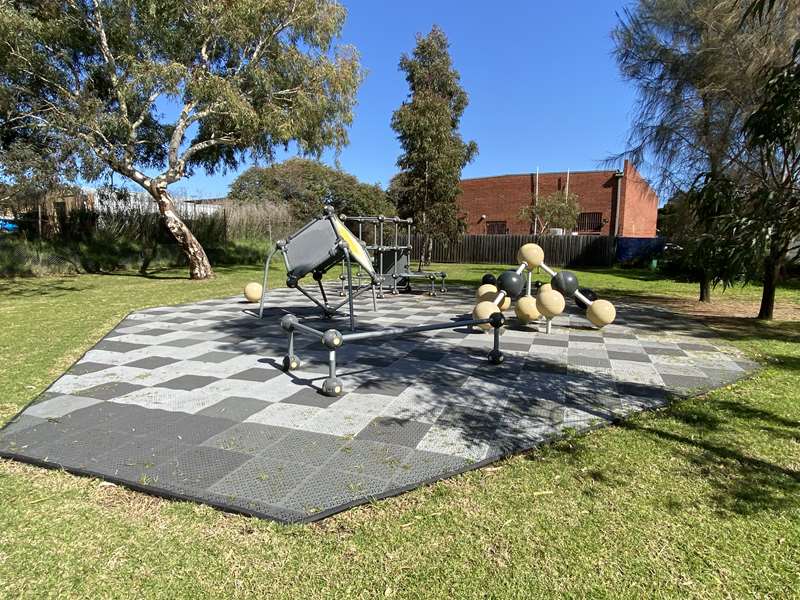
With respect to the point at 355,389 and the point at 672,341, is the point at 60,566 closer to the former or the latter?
the point at 355,389

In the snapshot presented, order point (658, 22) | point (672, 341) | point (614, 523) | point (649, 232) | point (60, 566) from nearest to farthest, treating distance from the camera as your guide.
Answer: point (60, 566)
point (614, 523)
point (672, 341)
point (658, 22)
point (649, 232)

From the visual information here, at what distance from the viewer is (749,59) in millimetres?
8102

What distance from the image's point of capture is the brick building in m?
29.6

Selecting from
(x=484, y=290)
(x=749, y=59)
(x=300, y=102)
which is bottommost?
(x=484, y=290)

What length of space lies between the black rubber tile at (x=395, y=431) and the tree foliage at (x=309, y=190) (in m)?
34.4

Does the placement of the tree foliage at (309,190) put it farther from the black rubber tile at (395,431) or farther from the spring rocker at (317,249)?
the black rubber tile at (395,431)

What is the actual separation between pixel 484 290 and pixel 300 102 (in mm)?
9829

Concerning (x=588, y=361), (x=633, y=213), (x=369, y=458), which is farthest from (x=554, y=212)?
(x=369, y=458)

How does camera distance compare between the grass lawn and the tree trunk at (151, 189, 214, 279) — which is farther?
the tree trunk at (151, 189, 214, 279)

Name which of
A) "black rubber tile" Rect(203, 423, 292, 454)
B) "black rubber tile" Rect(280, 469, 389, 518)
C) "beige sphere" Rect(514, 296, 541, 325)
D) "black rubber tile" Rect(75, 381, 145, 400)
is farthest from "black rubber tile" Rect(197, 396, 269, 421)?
"beige sphere" Rect(514, 296, 541, 325)

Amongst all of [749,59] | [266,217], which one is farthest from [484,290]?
[266,217]

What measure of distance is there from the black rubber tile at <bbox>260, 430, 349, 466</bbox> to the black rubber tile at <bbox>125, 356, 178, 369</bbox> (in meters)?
2.34

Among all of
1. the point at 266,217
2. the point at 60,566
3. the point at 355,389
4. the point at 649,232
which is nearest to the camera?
the point at 60,566

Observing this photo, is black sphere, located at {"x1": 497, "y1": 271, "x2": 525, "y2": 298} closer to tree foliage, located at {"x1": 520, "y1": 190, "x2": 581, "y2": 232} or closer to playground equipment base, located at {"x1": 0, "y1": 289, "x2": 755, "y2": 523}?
playground equipment base, located at {"x1": 0, "y1": 289, "x2": 755, "y2": 523}
